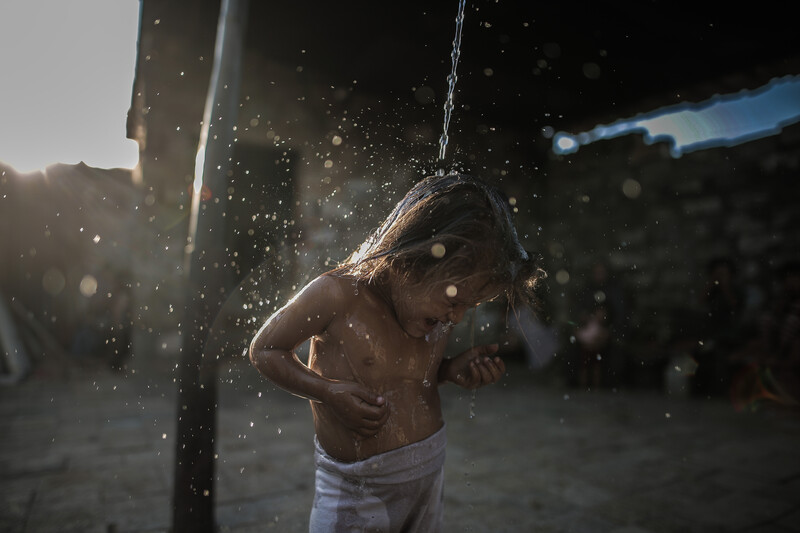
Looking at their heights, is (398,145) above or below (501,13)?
below

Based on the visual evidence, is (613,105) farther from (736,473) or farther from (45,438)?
(45,438)

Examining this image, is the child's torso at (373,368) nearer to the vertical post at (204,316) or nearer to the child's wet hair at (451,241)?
the child's wet hair at (451,241)

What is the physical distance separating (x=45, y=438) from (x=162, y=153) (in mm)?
4887

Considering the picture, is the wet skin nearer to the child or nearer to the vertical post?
the child

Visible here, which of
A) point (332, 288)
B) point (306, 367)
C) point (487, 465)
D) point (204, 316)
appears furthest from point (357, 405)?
point (487, 465)

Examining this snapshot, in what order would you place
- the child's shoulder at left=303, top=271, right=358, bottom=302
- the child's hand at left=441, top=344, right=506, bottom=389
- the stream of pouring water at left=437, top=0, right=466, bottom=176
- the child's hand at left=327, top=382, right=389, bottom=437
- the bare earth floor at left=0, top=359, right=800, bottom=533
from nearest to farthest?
the child's hand at left=327, top=382, right=389, bottom=437 → the child's shoulder at left=303, top=271, right=358, bottom=302 → the child's hand at left=441, top=344, right=506, bottom=389 → the stream of pouring water at left=437, top=0, right=466, bottom=176 → the bare earth floor at left=0, top=359, right=800, bottom=533

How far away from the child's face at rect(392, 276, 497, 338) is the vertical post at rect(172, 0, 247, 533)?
138cm

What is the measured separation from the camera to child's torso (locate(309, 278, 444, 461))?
1245 millimetres

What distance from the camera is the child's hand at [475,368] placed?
1389 millimetres

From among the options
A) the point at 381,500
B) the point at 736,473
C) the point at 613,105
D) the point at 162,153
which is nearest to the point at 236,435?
the point at 381,500

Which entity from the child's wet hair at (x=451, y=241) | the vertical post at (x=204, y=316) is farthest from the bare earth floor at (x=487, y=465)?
the child's wet hair at (x=451, y=241)

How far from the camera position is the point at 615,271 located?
744 centimetres

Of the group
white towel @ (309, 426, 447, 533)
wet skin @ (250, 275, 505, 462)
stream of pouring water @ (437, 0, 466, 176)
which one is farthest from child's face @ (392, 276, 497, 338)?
stream of pouring water @ (437, 0, 466, 176)

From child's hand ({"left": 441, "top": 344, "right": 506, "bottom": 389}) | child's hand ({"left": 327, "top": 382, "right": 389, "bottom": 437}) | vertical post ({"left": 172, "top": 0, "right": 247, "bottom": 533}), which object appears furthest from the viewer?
vertical post ({"left": 172, "top": 0, "right": 247, "bottom": 533})
